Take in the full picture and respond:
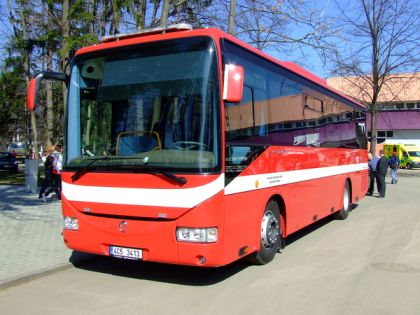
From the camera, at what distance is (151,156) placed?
576 centimetres

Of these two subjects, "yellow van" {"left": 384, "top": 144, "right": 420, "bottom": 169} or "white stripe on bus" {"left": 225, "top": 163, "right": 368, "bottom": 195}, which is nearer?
"white stripe on bus" {"left": 225, "top": 163, "right": 368, "bottom": 195}

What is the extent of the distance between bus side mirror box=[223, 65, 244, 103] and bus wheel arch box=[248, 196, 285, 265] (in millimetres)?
2079

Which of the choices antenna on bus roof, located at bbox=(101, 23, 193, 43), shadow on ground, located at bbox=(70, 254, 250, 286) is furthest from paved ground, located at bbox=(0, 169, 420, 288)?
antenna on bus roof, located at bbox=(101, 23, 193, 43)

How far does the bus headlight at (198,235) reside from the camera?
5562 mm

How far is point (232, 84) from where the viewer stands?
219 inches

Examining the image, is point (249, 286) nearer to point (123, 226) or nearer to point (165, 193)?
point (165, 193)

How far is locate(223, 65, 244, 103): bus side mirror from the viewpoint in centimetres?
556

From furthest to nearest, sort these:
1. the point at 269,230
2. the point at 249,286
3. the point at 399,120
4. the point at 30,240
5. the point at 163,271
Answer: the point at 399,120
the point at 30,240
the point at 269,230
the point at 163,271
the point at 249,286

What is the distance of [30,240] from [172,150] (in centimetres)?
463

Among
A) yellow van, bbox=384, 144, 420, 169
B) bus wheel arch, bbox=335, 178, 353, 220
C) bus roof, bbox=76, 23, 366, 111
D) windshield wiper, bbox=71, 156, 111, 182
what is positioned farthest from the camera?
yellow van, bbox=384, 144, 420, 169

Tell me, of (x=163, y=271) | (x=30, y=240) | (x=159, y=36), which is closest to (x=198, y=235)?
(x=163, y=271)

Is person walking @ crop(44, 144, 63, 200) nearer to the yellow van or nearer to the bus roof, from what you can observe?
the bus roof

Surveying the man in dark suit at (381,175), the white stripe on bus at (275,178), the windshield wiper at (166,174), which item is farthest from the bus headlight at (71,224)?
the man in dark suit at (381,175)

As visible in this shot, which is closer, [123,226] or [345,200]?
[123,226]
